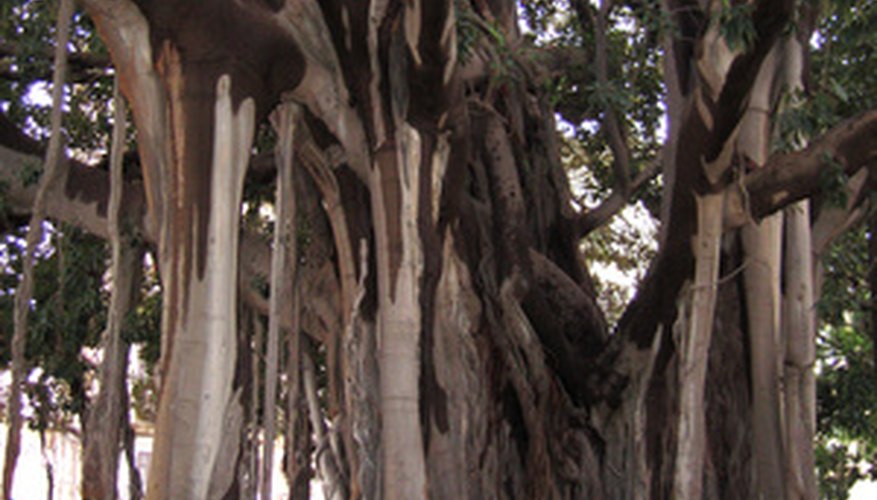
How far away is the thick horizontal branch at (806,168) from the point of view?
4707mm

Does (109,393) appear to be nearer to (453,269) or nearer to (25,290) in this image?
(25,290)

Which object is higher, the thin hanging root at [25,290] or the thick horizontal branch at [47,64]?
the thick horizontal branch at [47,64]

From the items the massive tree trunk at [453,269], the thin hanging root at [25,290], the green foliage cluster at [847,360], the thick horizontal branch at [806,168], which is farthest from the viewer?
the green foliage cluster at [847,360]

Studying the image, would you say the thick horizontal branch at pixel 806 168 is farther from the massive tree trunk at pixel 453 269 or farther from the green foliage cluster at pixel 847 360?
the green foliage cluster at pixel 847 360

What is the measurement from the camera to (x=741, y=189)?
16.1 feet

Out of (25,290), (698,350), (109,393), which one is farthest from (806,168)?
(25,290)

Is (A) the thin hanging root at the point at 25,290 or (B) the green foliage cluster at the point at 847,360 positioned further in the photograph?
(B) the green foliage cluster at the point at 847,360

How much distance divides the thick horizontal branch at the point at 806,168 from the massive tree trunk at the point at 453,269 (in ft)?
0.03

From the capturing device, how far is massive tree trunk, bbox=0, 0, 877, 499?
4270mm

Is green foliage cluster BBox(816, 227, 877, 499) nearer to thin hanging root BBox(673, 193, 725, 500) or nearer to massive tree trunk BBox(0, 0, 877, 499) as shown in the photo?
massive tree trunk BBox(0, 0, 877, 499)

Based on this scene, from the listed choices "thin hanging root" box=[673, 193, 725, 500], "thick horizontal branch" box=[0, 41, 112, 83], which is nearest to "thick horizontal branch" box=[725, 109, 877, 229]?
"thin hanging root" box=[673, 193, 725, 500]

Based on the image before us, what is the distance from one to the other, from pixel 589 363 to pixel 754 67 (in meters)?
2.12

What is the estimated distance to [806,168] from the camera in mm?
4738

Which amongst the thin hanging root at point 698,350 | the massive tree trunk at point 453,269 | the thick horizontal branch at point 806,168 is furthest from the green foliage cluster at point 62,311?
the thick horizontal branch at point 806,168
